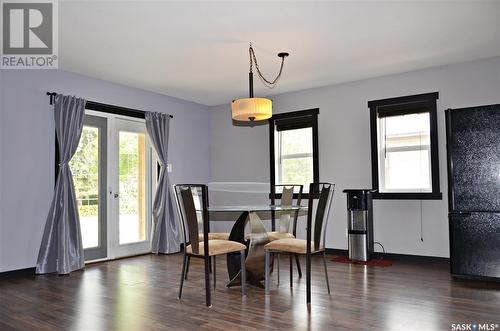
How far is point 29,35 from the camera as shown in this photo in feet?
13.1

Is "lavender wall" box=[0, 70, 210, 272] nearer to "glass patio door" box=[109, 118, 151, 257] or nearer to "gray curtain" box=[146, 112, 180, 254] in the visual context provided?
"glass patio door" box=[109, 118, 151, 257]

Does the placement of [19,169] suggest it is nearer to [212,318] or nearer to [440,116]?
[212,318]

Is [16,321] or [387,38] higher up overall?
[387,38]

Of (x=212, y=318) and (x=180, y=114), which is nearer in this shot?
(x=212, y=318)

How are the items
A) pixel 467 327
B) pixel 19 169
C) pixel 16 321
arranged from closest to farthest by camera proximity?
pixel 467 327 → pixel 16 321 → pixel 19 169

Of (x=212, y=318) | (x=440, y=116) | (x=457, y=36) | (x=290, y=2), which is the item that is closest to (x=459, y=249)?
(x=440, y=116)

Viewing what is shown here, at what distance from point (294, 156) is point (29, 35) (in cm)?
400

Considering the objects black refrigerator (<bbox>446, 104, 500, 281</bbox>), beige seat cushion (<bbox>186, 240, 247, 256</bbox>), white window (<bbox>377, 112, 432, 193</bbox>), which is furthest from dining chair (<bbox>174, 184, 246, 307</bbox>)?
white window (<bbox>377, 112, 432, 193</bbox>)

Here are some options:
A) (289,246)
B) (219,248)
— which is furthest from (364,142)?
(219,248)

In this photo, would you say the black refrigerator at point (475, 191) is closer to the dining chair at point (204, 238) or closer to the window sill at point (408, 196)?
the window sill at point (408, 196)

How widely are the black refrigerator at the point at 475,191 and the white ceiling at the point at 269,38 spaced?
93 cm

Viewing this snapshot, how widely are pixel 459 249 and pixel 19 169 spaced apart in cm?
488

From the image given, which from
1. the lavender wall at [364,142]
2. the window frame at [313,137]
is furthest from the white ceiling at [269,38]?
the window frame at [313,137]

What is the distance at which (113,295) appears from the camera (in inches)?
149
